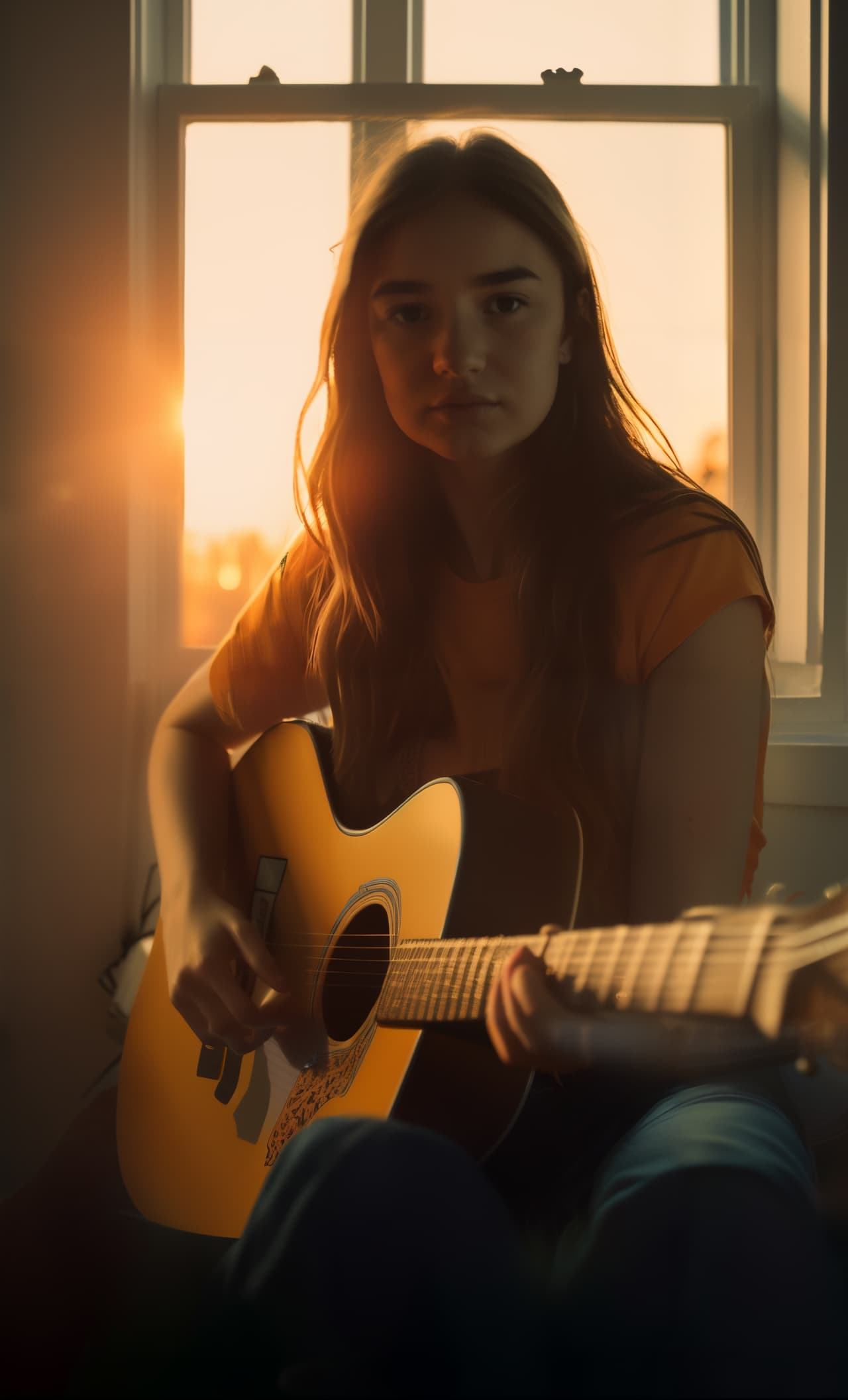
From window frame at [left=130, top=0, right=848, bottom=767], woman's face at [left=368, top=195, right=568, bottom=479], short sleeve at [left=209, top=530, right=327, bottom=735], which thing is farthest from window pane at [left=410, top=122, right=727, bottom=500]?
short sleeve at [left=209, top=530, right=327, bottom=735]

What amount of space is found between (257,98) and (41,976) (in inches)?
33.9

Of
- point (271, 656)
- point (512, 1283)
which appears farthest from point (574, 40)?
point (512, 1283)

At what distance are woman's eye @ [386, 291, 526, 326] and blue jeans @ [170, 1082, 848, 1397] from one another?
0.55 metres

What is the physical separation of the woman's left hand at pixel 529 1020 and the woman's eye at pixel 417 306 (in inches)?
17.9

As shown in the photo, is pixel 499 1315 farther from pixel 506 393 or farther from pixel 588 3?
pixel 588 3

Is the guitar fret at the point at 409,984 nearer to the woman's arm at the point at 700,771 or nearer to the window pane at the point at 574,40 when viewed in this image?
the woman's arm at the point at 700,771

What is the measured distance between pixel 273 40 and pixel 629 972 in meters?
0.89

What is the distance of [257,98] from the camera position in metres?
0.84

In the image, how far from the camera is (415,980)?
54cm

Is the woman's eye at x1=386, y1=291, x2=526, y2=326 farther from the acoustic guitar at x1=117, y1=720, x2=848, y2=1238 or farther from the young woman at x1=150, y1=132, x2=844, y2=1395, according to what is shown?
the acoustic guitar at x1=117, y1=720, x2=848, y2=1238

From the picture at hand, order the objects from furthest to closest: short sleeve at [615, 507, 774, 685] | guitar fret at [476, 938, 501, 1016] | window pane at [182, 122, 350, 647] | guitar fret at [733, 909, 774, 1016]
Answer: window pane at [182, 122, 350, 647], short sleeve at [615, 507, 774, 685], guitar fret at [476, 938, 501, 1016], guitar fret at [733, 909, 774, 1016]

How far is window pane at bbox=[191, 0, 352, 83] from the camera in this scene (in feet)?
2.74

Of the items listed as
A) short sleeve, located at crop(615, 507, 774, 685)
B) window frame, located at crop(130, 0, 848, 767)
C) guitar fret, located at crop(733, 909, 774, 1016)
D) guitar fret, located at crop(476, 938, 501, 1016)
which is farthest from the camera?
window frame, located at crop(130, 0, 848, 767)

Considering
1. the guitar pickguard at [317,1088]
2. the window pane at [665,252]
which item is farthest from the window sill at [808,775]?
the guitar pickguard at [317,1088]
